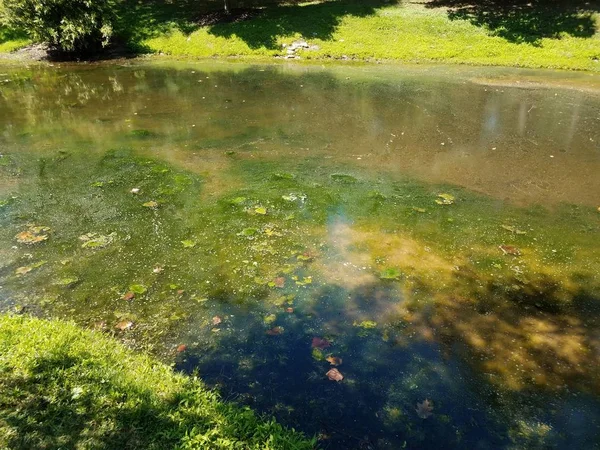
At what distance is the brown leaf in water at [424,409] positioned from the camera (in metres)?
A: 3.75

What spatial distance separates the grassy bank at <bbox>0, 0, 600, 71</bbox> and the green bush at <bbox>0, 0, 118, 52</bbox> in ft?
6.94

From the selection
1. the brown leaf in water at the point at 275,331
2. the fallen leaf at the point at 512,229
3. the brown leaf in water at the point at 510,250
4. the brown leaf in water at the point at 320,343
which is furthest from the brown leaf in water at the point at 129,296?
the fallen leaf at the point at 512,229

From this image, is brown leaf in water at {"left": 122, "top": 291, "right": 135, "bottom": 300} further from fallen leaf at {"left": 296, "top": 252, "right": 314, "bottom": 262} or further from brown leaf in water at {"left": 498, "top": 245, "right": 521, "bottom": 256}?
brown leaf in water at {"left": 498, "top": 245, "right": 521, "bottom": 256}

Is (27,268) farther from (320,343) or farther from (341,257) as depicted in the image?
(341,257)

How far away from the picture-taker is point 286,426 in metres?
3.61

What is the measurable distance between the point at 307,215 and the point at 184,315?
2.72 m

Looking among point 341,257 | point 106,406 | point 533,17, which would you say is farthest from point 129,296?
point 533,17

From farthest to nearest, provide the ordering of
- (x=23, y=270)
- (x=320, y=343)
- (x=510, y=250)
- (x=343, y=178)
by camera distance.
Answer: (x=343, y=178)
(x=510, y=250)
(x=23, y=270)
(x=320, y=343)

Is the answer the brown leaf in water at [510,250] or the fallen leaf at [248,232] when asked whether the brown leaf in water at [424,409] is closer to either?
the brown leaf in water at [510,250]

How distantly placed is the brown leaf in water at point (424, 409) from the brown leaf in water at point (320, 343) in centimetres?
103

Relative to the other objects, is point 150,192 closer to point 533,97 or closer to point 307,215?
point 307,215

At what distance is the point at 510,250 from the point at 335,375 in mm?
3366

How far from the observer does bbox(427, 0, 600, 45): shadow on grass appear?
19141mm

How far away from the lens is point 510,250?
605cm
